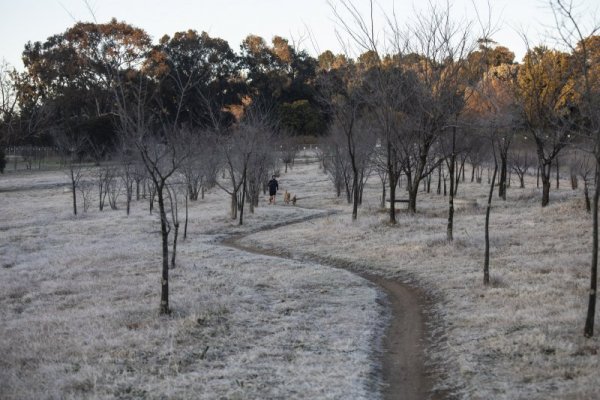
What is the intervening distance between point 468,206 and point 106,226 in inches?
721

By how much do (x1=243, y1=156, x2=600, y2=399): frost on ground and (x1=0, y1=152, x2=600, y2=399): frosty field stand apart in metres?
0.04

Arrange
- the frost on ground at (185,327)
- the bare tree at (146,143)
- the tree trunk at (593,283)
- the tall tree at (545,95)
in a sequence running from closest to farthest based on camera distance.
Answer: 1. the frost on ground at (185,327)
2. the tree trunk at (593,283)
3. the bare tree at (146,143)
4. the tall tree at (545,95)

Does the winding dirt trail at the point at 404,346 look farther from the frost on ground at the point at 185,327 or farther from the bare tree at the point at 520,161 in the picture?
the bare tree at the point at 520,161

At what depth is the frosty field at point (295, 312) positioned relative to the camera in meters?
7.91

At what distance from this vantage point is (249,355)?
9047mm

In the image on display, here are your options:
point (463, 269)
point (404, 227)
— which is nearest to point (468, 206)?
point (404, 227)

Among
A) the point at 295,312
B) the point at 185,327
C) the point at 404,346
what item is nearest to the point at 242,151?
the point at 295,312

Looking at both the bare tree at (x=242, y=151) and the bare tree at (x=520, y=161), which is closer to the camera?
the bare tree at (x=242, y=151)

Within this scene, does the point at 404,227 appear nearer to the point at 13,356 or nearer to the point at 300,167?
the point at 13,356

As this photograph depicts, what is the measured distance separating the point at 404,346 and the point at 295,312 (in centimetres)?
270

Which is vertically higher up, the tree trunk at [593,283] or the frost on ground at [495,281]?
the tree trunk at [593,283]

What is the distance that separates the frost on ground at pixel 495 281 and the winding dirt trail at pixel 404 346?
283 millimetres

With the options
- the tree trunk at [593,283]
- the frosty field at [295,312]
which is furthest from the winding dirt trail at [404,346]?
the tree trunk at [593,283]

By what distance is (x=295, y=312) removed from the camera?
11.7 meters
